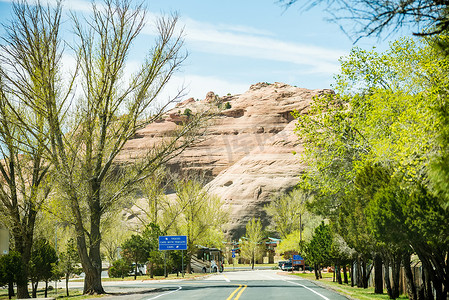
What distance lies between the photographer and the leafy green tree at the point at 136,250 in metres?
60.4

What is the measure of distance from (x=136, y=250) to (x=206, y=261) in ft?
66.3

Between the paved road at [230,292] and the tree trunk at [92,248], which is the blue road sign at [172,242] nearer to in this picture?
the paved road at [230,292]

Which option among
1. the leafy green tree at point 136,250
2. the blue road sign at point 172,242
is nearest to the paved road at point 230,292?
the blue road sign at point 172,242

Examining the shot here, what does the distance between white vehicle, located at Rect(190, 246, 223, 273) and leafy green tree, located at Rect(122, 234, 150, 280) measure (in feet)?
50.6

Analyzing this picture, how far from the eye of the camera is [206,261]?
78.6 metres

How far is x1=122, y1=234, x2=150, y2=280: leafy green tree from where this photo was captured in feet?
198

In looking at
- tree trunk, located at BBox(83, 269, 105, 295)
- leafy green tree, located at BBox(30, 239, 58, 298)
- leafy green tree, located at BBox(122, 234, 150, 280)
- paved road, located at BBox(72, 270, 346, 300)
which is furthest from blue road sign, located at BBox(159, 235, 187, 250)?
tree trunk, located at BBox(83, 269, 105, 295)

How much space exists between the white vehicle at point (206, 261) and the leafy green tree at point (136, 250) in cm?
1543

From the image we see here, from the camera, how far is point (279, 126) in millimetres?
191250

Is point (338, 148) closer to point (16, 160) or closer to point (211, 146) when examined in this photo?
point (16, 160)

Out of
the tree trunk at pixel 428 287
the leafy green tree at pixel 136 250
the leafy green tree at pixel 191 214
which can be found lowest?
the tree trunk at pixel 428 287

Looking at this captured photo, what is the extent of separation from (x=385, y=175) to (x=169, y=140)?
1376 cm

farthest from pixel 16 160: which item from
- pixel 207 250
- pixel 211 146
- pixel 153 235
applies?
pixel 211 146

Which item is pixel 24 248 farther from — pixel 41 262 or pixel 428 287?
pixel 428 287
